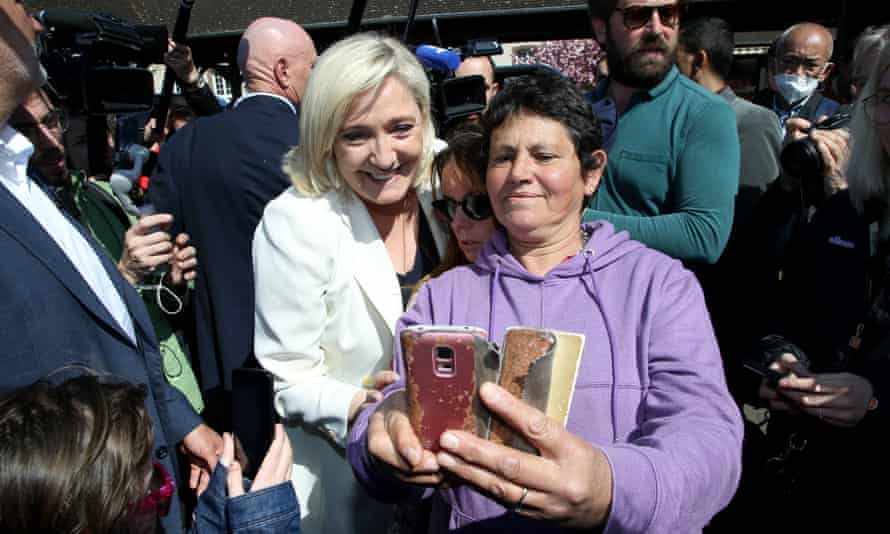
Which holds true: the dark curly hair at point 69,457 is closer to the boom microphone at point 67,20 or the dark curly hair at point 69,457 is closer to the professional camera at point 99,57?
the professional camera at point 99,57

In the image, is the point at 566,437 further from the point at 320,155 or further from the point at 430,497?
the point at 320,155

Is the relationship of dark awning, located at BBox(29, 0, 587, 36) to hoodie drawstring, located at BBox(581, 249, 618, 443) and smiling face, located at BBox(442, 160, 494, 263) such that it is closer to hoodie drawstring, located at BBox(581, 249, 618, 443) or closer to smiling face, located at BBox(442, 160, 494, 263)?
smiling face, located at BBox(442, 160, 494, 263)

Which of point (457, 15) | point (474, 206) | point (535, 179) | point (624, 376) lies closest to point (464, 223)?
point (474, 206)

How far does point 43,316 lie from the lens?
1.44m

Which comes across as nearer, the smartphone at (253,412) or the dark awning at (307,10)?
the smartphone at (253,412)

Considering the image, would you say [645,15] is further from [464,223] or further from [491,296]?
[491,296]

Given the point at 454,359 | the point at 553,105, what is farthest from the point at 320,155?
the point at 454,359

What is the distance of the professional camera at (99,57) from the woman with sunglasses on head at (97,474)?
1.30m

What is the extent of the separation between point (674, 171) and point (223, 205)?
6.14ft

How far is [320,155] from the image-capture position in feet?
6.18

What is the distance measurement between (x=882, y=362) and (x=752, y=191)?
5.30 feet

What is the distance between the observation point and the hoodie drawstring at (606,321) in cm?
133

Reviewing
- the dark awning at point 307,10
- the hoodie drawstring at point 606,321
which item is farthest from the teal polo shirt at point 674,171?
the dark awning at point 307,10

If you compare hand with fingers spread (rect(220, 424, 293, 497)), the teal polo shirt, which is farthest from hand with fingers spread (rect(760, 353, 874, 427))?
hand with fingers spread (rect(220, 424, 293, 497))
